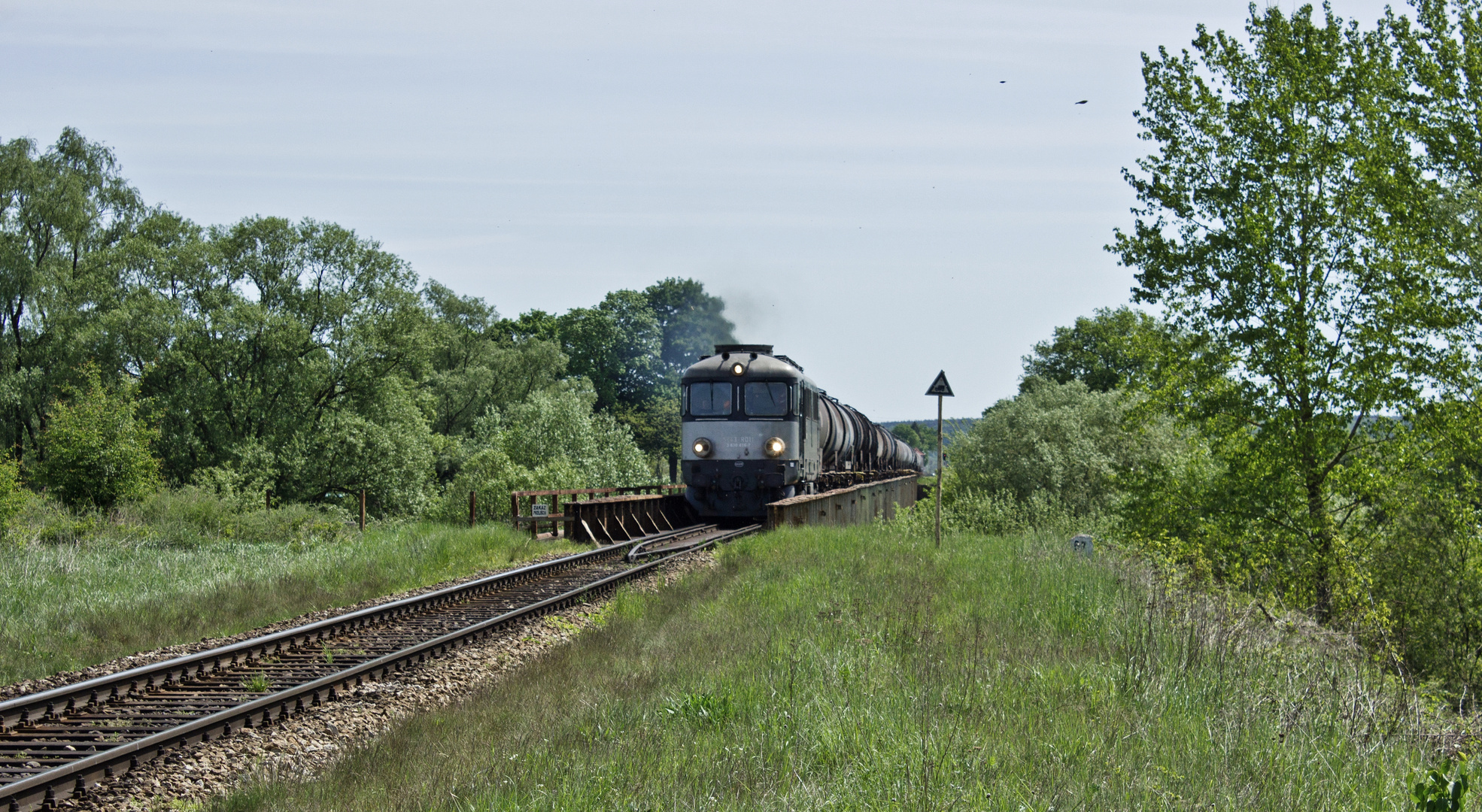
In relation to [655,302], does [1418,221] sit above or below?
below

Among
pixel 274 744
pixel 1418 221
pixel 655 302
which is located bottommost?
pixel 274 744

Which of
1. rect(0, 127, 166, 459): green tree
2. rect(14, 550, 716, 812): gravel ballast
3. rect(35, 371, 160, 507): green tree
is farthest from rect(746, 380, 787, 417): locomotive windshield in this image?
rect(0, 127, 166, 459): green tree

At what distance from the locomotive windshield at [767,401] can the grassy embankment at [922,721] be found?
39.1 feet

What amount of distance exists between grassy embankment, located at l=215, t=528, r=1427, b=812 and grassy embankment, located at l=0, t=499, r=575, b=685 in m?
4.76

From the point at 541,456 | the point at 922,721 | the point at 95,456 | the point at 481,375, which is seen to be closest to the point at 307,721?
the point at 922,721

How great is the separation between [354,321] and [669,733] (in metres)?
36.7

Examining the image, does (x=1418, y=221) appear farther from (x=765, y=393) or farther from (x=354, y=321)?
(x=354, y=321)

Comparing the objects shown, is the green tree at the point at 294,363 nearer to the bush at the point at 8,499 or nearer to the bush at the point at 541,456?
the bush at the point at 541,456

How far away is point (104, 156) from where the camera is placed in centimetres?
4116

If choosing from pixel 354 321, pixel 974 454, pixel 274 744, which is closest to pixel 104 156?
pixel 354 321

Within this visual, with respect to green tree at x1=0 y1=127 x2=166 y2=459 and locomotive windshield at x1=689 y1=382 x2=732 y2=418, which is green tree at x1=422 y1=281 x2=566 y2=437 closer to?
green tree at x1=0 y1=127 x2=166 y2=459

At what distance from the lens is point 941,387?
15914 mm

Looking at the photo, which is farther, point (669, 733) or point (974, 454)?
point (974, 454)

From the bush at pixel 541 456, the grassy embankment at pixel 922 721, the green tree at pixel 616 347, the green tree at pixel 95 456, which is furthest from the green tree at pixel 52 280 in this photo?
the grassy embankment at pixel 922 721
